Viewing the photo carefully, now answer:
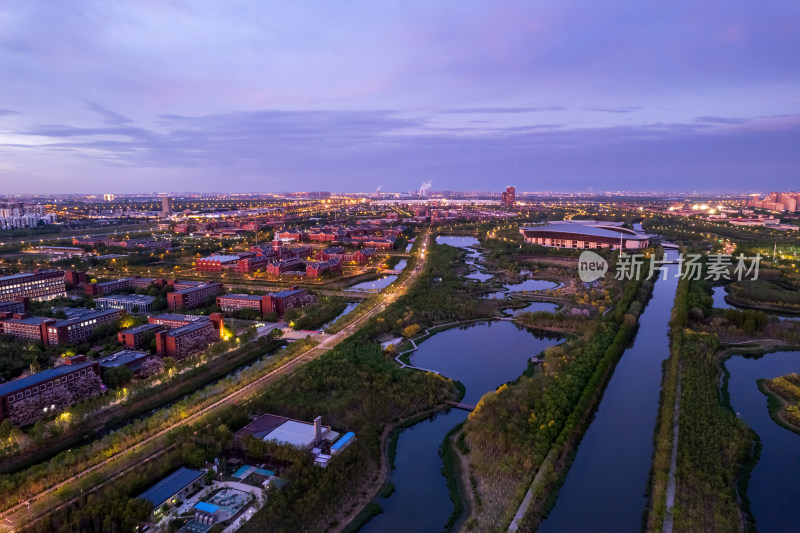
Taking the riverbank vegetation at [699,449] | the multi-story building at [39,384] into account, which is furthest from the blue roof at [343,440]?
the multi-story building at [39,384]

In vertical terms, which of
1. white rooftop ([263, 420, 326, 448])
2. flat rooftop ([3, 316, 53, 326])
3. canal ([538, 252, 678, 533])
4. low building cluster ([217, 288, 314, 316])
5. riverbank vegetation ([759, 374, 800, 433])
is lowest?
canal ([538, 252, 678, 533])

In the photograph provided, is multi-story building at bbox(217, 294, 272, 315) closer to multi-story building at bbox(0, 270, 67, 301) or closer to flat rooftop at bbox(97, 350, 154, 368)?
flat rooftop at bbox(97, 350, 154, 368)

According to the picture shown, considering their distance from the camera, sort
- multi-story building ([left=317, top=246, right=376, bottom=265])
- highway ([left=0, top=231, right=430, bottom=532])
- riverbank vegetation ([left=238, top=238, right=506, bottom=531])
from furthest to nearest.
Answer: multi-story building ([left=317, top=246, right=376, bottom=265]), riverbank vegetation ([left=238, top=238, right=506, bottom=531]), highway ([left=0, top=231, right=430, bottom=532])

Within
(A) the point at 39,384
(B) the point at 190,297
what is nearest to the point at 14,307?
(B) the point at 190,297

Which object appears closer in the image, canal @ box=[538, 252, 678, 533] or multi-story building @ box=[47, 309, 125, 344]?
canal @ box=[538, 252, 678, 533]

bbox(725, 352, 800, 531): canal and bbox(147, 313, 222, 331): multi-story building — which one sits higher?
bbox(147, 313, 222, 331): multi-story building

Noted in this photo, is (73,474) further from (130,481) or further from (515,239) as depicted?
(515,239)

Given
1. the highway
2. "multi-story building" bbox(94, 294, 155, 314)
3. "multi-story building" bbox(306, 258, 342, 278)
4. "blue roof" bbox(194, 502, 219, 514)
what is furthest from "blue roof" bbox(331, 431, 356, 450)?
"multi-story building" bbox(306, 258, 342, 278)
